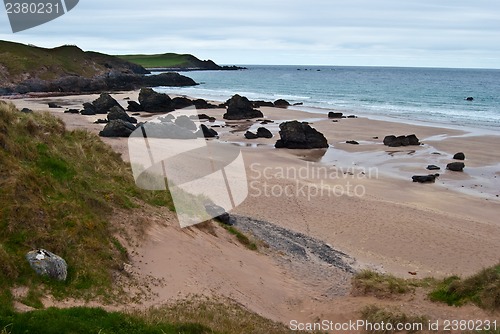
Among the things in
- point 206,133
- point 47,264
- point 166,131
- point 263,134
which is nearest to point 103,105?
point 206,133

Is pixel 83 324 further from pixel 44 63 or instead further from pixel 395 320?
pixel 44 63

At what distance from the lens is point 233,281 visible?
12.5 metres

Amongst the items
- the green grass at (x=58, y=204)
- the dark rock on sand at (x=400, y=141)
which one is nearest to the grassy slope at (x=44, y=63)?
the dark rock on sand at (x=400, y=141)

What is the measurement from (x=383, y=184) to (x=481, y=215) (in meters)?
5.92

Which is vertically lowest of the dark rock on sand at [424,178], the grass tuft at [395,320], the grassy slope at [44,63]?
Result: the dark rock on sand at [424,178]

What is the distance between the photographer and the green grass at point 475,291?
1049cm

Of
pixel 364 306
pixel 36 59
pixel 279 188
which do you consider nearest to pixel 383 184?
pixel 279 188

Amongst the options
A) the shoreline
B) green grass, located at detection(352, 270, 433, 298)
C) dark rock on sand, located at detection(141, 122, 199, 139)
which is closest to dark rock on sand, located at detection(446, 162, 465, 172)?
the shoreline

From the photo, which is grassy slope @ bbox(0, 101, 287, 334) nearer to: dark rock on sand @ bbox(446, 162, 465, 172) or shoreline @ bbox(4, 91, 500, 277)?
shoreline @ bbox(4, 91, 500, 277)

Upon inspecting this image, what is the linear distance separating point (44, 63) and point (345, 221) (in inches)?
3377

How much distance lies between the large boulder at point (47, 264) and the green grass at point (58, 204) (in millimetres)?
122

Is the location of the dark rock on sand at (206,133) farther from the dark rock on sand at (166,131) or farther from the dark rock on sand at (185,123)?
the dark rock on sand at (166,131)

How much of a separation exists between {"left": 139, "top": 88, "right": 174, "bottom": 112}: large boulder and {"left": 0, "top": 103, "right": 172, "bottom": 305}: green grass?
41.3 m

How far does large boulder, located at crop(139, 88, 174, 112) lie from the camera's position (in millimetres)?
57094
